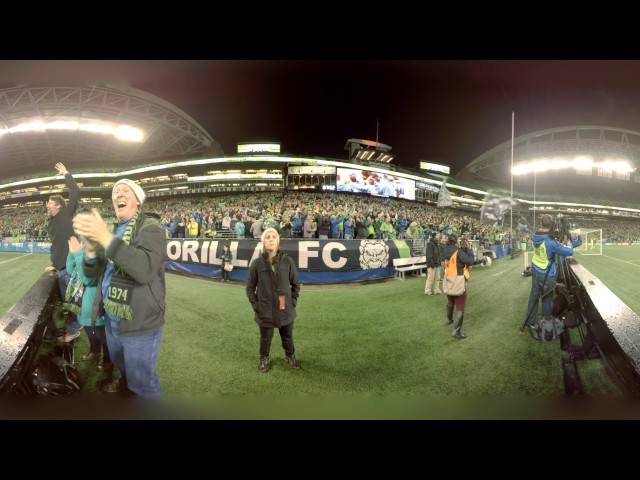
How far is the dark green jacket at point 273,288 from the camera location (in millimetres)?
1456

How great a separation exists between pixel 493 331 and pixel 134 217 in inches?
80.4

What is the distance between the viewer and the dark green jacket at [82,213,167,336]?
1.15 m

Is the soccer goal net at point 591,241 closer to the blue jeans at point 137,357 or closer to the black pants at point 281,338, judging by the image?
the black pants at point 281,338

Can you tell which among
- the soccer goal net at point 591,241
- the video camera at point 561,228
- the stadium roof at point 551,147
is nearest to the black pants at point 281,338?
the stadium roof at point 551,147

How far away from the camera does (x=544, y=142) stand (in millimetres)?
1747

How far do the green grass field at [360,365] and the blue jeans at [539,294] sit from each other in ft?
0.27

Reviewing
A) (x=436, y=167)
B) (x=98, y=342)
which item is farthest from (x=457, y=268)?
(x=98, y=342)

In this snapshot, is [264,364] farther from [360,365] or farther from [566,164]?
[566,164]

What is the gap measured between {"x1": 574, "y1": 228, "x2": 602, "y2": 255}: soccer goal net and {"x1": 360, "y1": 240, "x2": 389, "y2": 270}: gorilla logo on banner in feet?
4.74

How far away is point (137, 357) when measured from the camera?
1.36 metres

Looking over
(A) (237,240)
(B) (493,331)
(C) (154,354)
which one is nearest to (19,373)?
(C) (154,354)

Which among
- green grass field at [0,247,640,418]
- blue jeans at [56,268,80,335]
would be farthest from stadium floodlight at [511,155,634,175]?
blue jeans at [56,268,80,335]

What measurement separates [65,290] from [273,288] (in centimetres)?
141

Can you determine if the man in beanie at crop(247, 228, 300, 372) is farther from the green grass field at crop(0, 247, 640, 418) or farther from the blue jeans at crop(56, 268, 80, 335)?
the blue jeans at crop(56, 268, 80, 335)
